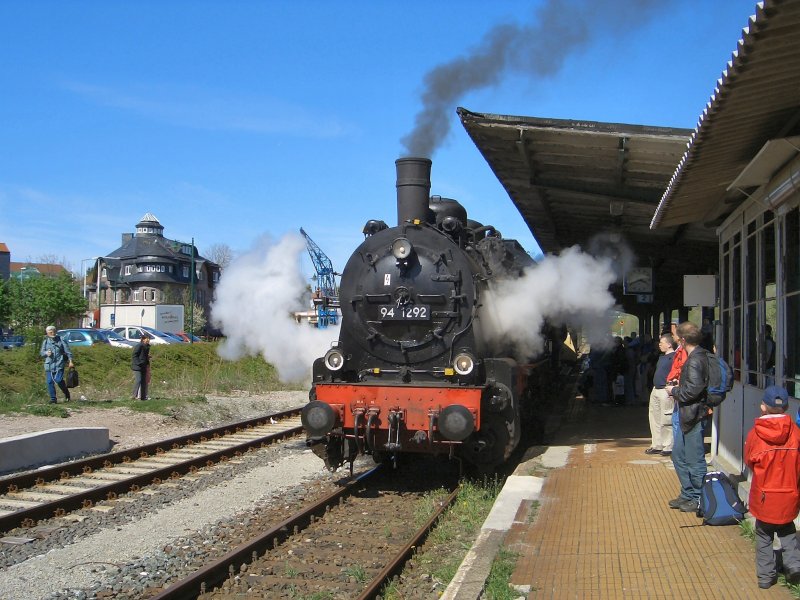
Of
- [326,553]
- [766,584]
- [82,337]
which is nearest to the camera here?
[766,584]

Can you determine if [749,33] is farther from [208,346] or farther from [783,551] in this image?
[208,346]

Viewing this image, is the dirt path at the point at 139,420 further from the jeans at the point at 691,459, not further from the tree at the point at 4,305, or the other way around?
the tree at the point at 4,305

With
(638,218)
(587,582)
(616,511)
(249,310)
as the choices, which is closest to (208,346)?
(249,310)

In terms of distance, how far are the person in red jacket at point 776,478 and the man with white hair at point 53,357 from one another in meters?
12.3

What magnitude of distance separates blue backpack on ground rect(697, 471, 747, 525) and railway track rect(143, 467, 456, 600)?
2289 millimetres

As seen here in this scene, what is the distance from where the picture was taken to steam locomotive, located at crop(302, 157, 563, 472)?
8.02 m

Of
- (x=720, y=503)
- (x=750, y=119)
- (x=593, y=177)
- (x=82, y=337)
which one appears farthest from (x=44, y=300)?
(x=750, y=119)

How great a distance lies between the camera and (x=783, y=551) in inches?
184

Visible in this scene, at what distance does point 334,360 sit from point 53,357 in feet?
25.8

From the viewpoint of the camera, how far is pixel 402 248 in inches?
329

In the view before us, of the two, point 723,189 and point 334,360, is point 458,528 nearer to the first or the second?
point 334,360

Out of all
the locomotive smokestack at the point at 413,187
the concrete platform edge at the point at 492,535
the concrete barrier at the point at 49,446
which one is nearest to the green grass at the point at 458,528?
the concrete platform edge at the point at 492,535

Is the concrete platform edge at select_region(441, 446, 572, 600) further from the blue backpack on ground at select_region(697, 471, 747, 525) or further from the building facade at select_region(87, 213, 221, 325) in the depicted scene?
the building facade at select_region(87, 213, 221, 325)

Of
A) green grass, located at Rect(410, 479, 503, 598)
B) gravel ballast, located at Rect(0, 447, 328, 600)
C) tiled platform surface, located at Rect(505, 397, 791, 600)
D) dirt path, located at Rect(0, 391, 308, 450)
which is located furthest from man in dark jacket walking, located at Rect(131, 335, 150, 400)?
tiled platform surface, located at Rect(505, 397, 791, 600)
